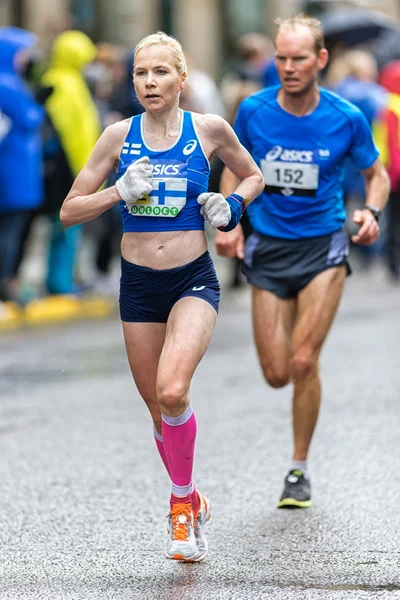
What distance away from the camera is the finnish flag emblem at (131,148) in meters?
5.83

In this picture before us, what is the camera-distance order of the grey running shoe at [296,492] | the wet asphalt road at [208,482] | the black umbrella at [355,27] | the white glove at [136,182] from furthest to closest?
1. the black umbrella at [355,27]
2. the grey running shoe at [296,492]
3. the white glove at [136,182]
4. the wet asphalt road at [208,482]

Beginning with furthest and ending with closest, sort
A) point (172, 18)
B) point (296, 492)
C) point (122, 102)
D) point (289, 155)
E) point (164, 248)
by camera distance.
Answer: point (172, 18) → point (122, 102) → point (289, 155) → point (296, 492) → point (164, 248)

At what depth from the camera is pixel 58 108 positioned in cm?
1415

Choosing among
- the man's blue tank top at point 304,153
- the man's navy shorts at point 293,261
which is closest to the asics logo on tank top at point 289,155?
the man's blue tank top at point 304,153

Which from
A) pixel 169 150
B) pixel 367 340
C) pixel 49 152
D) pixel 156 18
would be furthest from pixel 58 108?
pixel 156 18

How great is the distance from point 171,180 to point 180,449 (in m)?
1.00

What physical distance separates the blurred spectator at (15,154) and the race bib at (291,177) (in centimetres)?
634

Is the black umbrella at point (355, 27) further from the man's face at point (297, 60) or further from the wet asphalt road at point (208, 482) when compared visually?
the man's face at point (297, 60)

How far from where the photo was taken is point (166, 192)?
5.79 meters

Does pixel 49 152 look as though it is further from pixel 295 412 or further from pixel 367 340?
pixel 295 412

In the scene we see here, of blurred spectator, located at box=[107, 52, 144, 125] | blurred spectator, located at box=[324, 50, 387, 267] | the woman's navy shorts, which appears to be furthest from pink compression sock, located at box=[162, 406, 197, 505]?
blurred spectator, located at box=[107, 52, 144, 125]

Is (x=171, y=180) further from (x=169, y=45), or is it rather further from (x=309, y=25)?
(x=309, y=25)

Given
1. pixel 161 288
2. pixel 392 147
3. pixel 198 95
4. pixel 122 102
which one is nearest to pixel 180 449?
pixel 161 288

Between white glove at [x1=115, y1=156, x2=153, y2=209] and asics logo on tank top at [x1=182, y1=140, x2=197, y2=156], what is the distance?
0.19 meters
